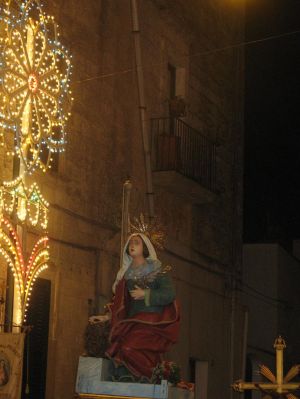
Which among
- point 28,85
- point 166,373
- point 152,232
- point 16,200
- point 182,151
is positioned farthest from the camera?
point 182,151

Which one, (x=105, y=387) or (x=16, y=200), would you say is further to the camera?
(x=16, y=200)

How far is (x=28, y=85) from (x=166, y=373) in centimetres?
342

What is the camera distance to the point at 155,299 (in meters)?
10.0

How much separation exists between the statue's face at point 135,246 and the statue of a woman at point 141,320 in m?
0.01

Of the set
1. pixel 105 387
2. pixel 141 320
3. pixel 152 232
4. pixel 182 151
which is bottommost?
pixel 105 387

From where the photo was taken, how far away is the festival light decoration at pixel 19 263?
35.3ft

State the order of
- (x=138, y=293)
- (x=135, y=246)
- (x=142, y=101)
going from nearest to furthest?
1. (x=138, y=293)
2. (x=135, y=246)
3. (x=142, y=101)

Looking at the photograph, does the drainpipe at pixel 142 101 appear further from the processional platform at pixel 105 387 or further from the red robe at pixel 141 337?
the processional platform at pixel 105 387

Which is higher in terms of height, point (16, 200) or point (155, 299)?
point (16, 200)

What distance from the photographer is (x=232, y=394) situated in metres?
21.9

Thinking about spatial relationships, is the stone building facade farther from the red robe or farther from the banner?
the red robe

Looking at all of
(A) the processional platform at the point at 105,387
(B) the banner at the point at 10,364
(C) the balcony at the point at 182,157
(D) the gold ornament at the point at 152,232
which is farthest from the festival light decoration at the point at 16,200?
(C) the balcony at the point at 182,157

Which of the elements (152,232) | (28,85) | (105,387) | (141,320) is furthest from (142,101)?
(105,387)

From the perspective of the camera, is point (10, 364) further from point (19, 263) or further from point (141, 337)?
point (141, 337)
